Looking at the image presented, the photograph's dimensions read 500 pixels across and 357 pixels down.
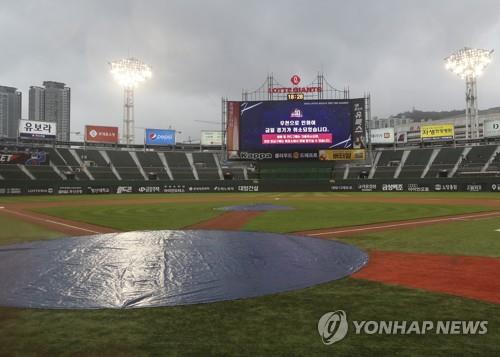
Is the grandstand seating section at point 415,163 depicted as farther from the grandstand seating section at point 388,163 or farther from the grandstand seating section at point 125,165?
the grandstand seating section at point 125,165

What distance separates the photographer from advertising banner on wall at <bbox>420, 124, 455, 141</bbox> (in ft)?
234

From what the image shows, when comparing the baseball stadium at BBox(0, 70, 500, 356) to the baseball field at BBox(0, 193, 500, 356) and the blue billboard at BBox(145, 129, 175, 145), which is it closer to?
the baseball field at BBox(0, 193, 500, 356)

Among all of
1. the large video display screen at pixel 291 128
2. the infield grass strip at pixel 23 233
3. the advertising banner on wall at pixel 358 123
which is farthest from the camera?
the large video display screen at pixel 291 128

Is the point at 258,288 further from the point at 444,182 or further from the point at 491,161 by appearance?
the point at 491,161

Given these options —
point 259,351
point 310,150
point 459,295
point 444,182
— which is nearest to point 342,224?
point 459,295

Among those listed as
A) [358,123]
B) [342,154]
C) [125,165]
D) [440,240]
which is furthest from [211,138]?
[440,240]

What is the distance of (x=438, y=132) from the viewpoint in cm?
7306

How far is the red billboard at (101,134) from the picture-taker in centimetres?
7219

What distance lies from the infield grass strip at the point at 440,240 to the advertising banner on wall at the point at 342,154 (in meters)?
31.9

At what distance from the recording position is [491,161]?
58.5 m

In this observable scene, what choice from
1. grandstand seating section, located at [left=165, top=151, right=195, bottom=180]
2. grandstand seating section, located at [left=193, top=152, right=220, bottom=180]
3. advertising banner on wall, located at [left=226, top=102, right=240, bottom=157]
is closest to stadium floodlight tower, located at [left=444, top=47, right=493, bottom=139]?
advertising banner on wall, located at [left=226, top=102, right=240, bottom=157]

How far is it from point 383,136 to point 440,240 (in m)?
69.8

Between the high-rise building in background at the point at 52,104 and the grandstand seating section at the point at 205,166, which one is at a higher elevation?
the high-rise building in background at the point at 52,104

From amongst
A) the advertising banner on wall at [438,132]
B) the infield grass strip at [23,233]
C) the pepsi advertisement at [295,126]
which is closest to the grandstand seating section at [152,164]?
the pepsi advertisement at [295,126]
